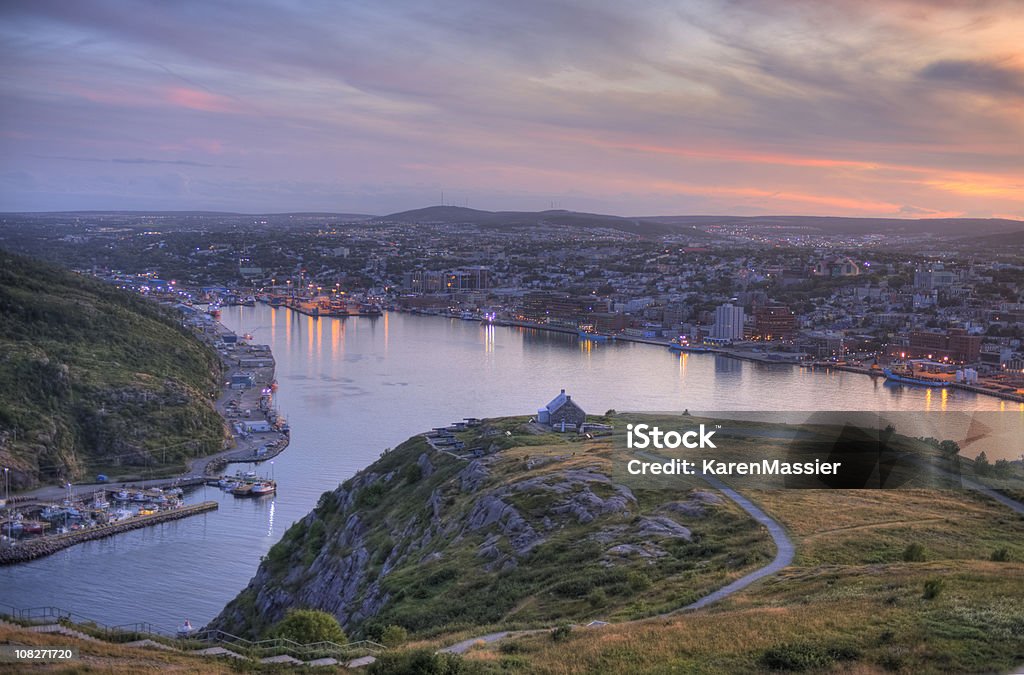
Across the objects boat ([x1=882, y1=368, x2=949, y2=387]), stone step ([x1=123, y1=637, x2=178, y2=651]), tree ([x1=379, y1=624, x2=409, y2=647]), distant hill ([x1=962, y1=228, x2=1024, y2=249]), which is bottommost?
boat ([x1=882, y1=368, x2=949, y2=387])

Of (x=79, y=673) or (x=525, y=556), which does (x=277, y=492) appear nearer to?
(x=525, y=556)

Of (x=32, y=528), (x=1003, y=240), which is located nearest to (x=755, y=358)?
(x=32, y=528)

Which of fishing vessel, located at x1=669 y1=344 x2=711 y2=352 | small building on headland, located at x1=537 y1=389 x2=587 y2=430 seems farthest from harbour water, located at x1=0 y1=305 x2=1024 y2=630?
small building on headland, located at x1=537 y1=389 x2=587 y2=430

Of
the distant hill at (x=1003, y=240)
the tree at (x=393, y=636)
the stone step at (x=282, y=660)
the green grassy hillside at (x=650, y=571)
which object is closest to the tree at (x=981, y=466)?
the green grassy hillside at (x=650, y=571)

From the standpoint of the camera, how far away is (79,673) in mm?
3906

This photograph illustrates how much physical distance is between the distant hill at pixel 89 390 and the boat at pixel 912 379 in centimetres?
1917

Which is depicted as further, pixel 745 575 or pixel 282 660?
pixel 745 575

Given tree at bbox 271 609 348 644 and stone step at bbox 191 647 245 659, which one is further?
tree at bbox 271 609 348 644

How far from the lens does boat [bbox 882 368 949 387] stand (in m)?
28.5

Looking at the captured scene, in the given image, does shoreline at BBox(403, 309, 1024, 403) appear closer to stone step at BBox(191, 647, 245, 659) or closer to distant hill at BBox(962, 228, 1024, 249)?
stone step at BBox(191, 647, 245, 659)

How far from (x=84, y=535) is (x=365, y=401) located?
30.8 ft

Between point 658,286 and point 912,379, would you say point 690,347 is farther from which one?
point 658,286

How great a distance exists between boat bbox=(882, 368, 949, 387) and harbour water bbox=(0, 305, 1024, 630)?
0.85 m

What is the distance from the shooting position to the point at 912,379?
28891mm
